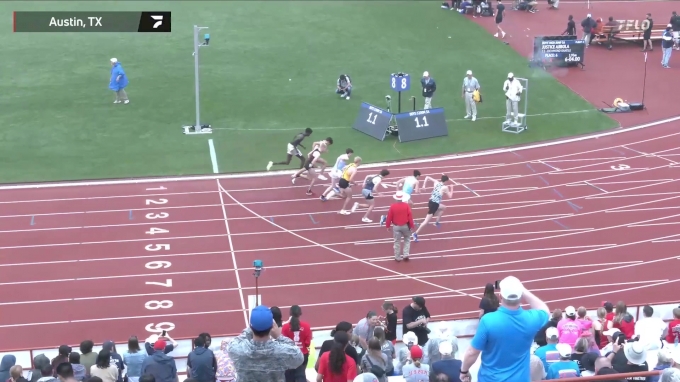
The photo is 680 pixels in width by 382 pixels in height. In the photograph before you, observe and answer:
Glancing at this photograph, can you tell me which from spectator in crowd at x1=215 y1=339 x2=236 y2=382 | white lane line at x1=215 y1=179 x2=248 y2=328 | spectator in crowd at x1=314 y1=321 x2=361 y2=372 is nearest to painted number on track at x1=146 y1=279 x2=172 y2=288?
white lane line at x1=215 y1=179 x2=248 y2=328

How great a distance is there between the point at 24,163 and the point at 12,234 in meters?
4.58

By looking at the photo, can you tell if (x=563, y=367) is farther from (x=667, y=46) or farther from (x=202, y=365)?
(x=667, y=46)

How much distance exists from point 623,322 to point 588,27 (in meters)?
23.4

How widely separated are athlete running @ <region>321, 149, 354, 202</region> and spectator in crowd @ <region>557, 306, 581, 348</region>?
9.03 m

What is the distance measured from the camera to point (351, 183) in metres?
21.0

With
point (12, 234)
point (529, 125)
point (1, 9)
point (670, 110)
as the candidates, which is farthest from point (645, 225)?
point (1, 9)

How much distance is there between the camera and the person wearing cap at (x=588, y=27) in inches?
1356

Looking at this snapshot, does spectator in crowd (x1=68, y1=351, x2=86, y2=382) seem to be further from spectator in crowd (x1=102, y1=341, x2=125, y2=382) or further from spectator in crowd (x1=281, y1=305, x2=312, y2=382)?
spectator in crowd (x1=281, y1=305, x2=312, y2=382)

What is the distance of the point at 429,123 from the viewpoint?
86.3ft

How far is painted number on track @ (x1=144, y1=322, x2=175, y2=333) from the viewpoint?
1620 cm

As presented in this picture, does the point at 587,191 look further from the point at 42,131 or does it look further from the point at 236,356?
the point at 236,356

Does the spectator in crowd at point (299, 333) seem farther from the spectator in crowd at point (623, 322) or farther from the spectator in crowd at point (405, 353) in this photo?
the spectator in crowd at point (623, 322)

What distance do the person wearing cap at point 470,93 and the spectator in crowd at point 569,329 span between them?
48.6 feet

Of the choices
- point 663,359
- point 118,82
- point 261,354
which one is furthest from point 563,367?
point 118,82
